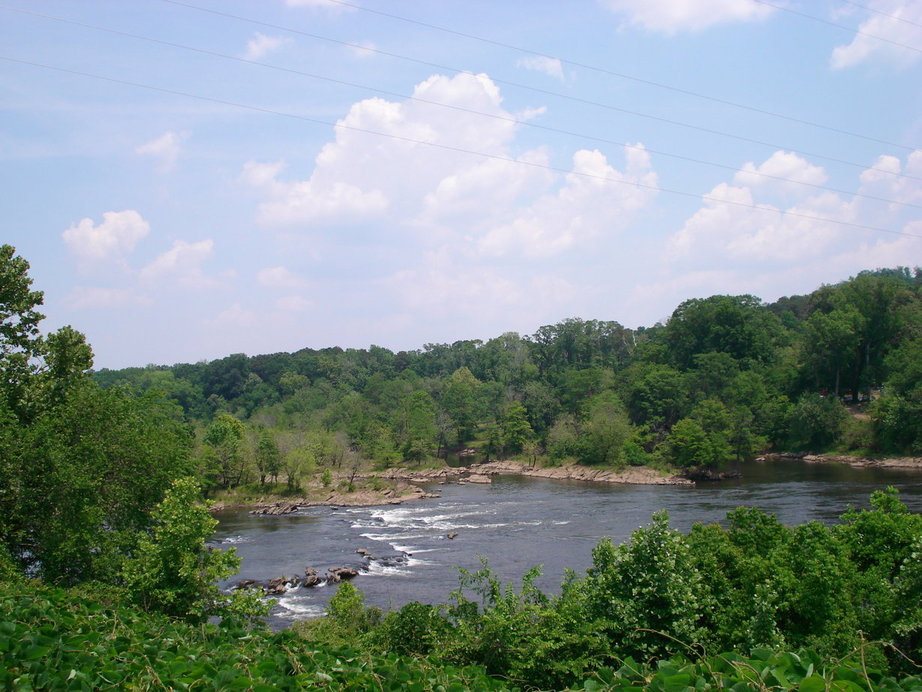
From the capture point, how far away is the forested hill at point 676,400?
61.4 metres

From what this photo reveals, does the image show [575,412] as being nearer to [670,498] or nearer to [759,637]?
[670,498]

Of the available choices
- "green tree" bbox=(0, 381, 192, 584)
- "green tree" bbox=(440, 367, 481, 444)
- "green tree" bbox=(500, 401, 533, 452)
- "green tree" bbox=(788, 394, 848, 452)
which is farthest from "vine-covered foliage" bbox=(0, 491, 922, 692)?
"green tree" bbox=(440, 367, 481, 444)

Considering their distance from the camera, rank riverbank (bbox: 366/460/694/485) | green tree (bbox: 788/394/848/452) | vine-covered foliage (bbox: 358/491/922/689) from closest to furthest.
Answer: vine-covered foliage (bbox: 358/491/922/689)
riverbank (bbox: 366/460/694/485)
green tree (bbox: 788/394/848/452)

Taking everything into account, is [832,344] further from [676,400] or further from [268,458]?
→ [268,458]

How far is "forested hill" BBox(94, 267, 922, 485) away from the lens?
61438 mm

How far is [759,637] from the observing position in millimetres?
12898

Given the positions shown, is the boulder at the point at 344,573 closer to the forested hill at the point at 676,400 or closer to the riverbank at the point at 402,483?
the riverbank at the point at 402,483

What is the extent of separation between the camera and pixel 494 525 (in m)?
41.4

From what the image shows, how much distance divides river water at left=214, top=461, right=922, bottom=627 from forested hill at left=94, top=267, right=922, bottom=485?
755 cm

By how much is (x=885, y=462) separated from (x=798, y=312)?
233 feet

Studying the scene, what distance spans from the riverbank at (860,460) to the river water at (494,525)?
8.36 feet

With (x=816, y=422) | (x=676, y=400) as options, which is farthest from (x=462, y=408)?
(x=816, y=422)

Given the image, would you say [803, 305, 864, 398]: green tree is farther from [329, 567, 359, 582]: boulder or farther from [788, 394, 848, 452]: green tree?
[329, 567, 359, 582]: boulder

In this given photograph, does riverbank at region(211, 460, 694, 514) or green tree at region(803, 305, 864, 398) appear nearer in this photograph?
riverbank at region(211, 460, 694, 514)
